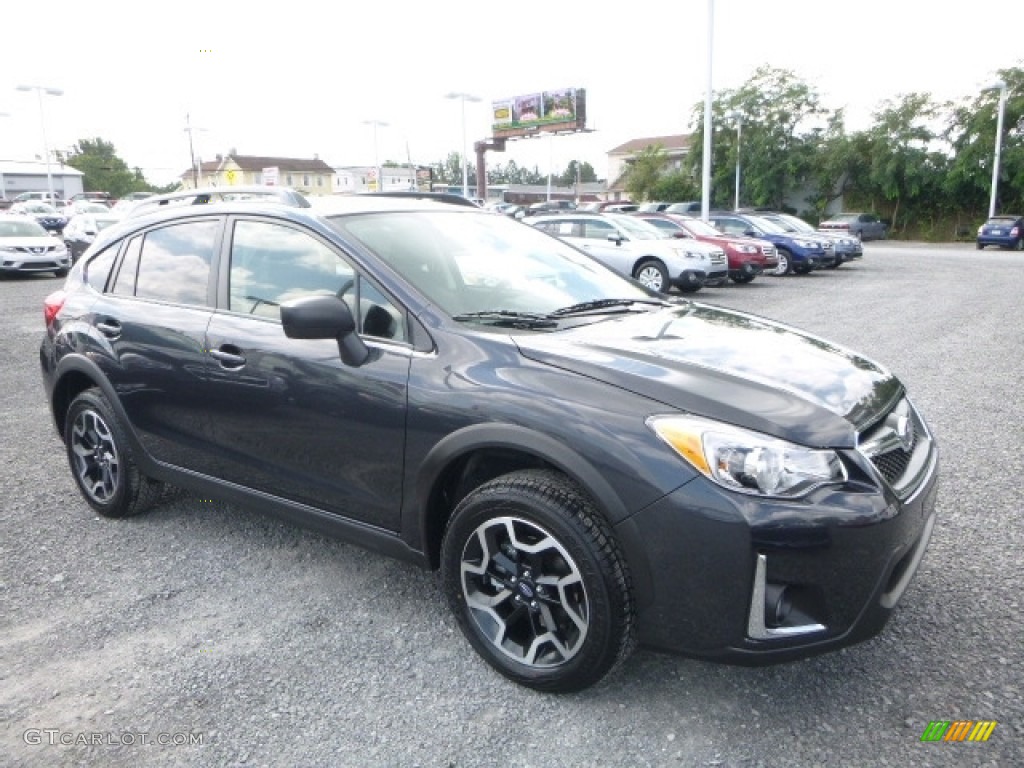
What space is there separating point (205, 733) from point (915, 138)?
43790 mm

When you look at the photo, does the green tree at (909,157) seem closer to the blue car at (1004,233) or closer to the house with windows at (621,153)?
the blue car at (1004,233)

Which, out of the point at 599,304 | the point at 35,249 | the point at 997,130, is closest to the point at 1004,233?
the point at 997,130

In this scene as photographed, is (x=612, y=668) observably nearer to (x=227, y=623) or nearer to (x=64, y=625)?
(x=227, y=623)

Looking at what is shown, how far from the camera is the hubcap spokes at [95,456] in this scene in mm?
4012

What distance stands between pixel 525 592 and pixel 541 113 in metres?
56.8

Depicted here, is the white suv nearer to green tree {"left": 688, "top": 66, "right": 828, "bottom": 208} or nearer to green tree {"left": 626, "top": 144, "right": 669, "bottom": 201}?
green tree {"left": 688, "top": 66, "right": 828, "bottom": 208}

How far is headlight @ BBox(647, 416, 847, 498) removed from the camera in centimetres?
221

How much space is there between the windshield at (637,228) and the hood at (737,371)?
39.6ft

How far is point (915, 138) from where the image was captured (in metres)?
38.7

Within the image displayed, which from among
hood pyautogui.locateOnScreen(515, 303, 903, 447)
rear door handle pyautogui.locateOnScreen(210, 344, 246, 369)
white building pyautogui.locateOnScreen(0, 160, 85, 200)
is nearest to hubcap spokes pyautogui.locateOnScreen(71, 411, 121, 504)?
rear door handle pyautogui.locateOnScreen(210, 344, 246, 369)

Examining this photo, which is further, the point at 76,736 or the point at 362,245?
the point at 362,245

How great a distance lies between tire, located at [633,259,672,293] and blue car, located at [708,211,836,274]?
201 inches

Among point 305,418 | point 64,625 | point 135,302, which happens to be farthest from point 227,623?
point 135,302

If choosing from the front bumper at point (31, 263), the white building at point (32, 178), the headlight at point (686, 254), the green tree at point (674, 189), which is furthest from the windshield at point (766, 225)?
the white building at point (32, 178)
